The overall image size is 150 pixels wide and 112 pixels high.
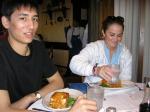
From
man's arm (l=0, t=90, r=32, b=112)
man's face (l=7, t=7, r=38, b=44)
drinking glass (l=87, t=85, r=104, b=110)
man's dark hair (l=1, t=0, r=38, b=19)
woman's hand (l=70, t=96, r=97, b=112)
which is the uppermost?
man's dark hair (l=1, t=0, r=38, b=19)

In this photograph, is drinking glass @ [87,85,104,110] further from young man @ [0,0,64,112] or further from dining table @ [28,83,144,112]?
young man @ [0,0,64,112]

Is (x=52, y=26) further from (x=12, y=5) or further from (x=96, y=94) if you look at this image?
(x=96, y=94)

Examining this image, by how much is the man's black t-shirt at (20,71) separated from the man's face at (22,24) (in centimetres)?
11

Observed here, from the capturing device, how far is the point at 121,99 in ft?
5.95

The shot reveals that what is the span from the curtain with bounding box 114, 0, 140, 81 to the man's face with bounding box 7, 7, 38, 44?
2.82m

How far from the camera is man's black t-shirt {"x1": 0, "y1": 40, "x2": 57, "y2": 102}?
71.4 inches

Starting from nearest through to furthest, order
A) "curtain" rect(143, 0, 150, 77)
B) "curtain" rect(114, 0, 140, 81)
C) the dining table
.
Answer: the dining table, "curtain" rect(143, 0, 150, 77), "curtain" rect(114, 0, 140, 81)

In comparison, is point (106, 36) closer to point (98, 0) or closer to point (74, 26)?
point (98, 0)

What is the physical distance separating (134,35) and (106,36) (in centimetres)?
190

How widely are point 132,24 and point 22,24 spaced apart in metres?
2.92

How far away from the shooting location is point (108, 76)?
6.64ft

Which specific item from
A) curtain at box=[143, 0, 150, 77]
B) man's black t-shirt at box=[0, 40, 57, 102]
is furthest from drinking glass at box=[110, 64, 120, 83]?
curtain at box=[143, 0, 150, 77]

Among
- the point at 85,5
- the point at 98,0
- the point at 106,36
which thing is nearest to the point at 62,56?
the point at 85,5

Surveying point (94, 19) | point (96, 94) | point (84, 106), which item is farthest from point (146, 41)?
point (84, 106)
